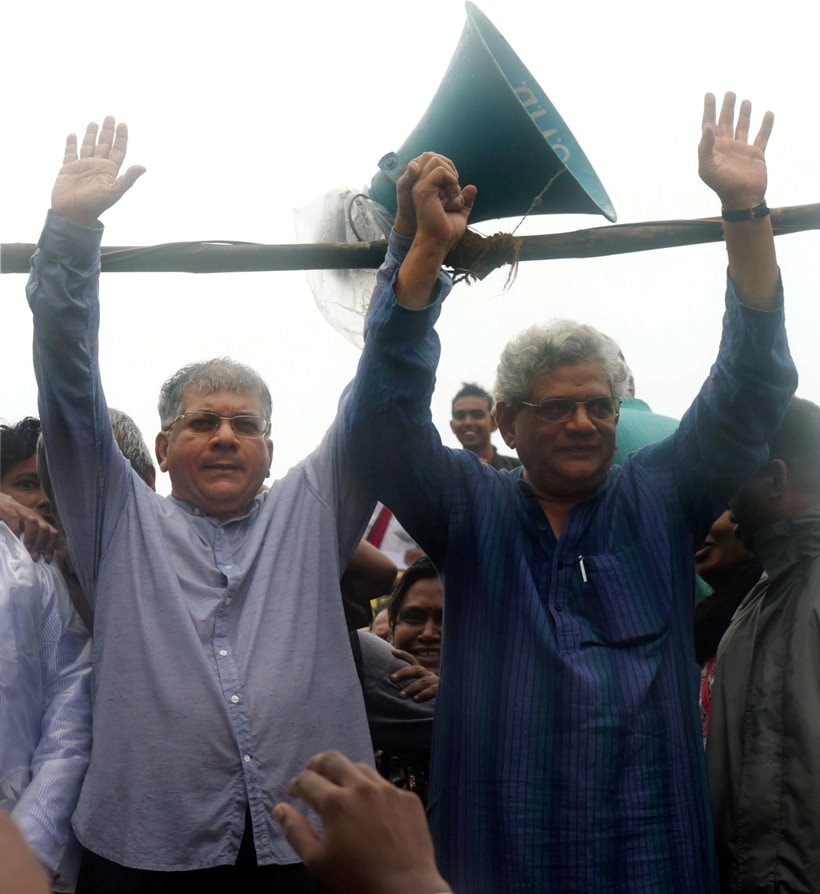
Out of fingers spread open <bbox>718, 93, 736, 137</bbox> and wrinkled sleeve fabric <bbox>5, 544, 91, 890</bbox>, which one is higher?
fingers spread open <bbox>718, 93, 736, 137</bbox>

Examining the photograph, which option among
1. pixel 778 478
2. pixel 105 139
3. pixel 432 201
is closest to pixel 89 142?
pixel 105 139

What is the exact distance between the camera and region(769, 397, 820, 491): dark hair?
3.09 metres

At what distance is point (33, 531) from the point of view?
3.01 metres

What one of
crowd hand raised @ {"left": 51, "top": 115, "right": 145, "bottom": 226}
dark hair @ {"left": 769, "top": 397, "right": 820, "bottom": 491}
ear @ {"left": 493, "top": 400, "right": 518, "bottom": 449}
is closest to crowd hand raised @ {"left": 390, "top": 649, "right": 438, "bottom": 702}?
ear @ {"left": 493, "top": 400, "right": 518, "bottom": 449}

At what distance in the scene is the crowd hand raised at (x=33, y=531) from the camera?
3.00 m

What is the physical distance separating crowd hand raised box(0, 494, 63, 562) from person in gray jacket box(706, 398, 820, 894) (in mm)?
1614

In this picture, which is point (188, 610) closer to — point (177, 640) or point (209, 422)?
point (177, 640)

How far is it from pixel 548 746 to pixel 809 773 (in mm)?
570

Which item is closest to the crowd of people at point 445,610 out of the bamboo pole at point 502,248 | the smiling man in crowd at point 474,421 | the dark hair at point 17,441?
the bamboo pole at point 502,248

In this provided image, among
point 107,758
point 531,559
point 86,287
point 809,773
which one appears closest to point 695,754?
point 809,773

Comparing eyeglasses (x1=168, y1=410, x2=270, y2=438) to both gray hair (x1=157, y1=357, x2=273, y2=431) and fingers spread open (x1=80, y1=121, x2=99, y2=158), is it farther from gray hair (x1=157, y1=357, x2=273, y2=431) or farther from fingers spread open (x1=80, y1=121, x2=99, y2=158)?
fingers spread open (x1=80, y1=121, x2=99, y2=158)

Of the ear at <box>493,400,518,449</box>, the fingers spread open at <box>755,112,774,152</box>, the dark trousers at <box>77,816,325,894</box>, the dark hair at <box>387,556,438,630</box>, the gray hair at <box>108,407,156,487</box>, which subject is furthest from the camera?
the dark hair at <box>387,556,438,630</box>

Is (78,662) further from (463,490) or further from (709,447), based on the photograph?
(709,447)

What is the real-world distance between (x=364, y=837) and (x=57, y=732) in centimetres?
159
